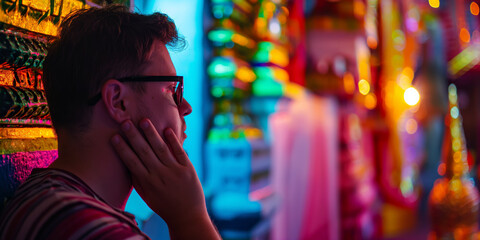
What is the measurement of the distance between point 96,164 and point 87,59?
0.20m

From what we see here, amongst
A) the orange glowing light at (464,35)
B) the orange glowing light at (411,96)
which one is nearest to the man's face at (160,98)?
the orange glowing light at (411,96)

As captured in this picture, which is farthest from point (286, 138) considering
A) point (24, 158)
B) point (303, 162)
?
point (24, 158)

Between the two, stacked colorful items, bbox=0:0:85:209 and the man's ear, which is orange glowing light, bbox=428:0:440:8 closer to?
stacked colorful items, bbox=0:0:85:209

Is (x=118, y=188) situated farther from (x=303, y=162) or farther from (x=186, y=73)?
(x=303, y=162)

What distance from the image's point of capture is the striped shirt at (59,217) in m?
0.67

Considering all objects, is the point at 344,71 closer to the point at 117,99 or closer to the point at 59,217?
the point at 117,99

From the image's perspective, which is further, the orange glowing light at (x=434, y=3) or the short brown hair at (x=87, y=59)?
the orange glowing light at (x=434, y=3)

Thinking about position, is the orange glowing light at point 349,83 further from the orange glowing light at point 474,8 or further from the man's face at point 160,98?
the orange glowing light at point 474,8

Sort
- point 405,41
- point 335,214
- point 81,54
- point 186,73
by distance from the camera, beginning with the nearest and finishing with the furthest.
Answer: point 81,54, point 186,73, point 335,214, point 405,41

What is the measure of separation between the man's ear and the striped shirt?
0.17m

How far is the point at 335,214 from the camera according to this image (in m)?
3.58

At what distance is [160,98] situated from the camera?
930mm

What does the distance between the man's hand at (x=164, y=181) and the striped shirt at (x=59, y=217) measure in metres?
0.13

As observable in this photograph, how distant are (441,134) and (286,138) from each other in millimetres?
5711
